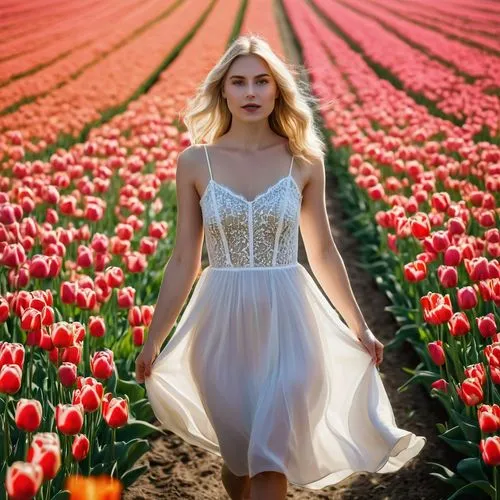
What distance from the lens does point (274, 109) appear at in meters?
2.69

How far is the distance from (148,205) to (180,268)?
11.0ft

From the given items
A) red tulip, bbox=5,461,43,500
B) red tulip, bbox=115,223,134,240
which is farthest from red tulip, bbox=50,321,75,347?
red tulip, bbox=115,223,134,240

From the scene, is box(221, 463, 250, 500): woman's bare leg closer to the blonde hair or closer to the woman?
the woman

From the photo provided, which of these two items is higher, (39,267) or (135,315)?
(39,267)

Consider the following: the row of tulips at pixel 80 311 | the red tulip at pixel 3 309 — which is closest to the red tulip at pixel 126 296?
the row of tulips at pixel 80 311

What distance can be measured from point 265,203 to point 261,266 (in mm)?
187

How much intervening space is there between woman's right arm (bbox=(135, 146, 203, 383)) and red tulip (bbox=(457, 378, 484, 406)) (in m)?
0.94

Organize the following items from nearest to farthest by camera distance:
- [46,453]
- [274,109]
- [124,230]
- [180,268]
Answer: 1. [46,453]
2. [180,268]
3. [274,109]
4. [124,230]

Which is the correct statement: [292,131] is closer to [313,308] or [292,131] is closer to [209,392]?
[313,308]

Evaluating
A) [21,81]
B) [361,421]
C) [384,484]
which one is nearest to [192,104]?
[361,421]

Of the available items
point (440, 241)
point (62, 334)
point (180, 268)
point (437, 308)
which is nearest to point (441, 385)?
point (437, 308)

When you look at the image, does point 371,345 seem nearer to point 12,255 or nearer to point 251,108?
point 251,108

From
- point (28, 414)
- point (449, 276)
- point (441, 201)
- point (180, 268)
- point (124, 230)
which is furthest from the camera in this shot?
point (441, 201)

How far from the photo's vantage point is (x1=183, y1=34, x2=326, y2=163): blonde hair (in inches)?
101
